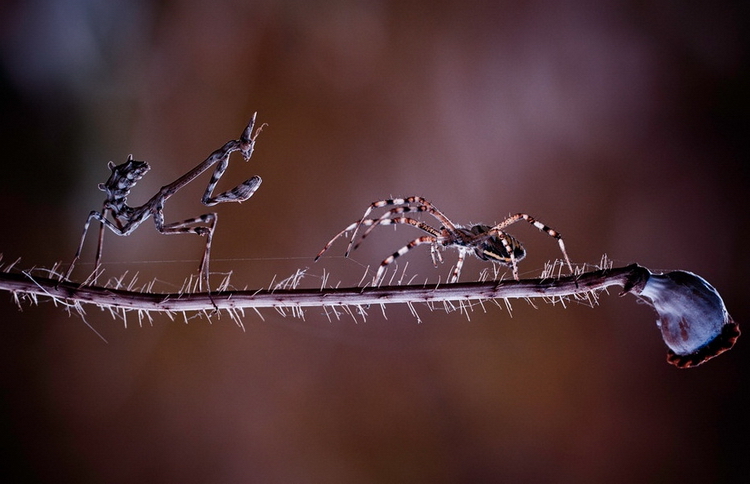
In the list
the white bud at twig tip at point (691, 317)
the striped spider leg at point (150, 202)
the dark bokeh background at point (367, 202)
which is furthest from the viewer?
the dark bokeh background at point (367, 202)

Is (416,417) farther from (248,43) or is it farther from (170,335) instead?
(248,43)

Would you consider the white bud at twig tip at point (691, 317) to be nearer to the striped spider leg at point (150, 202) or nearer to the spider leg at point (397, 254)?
the spider leg at point (397, 254)

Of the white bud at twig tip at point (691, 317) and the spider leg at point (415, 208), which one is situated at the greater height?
the spider leg at point (415, 208)

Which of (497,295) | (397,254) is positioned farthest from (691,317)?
(397,254)

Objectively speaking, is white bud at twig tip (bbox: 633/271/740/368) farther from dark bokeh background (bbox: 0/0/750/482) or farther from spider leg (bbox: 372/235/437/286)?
dark bokeh background (bbox: 0/0/750/482)

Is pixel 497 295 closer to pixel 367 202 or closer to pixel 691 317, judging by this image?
pixel 691 317

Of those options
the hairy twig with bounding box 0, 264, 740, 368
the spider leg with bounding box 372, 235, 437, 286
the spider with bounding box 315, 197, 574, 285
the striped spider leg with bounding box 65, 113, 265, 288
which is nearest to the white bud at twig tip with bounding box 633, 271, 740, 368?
the hairy twig with bounding box 0, 264, 740, 368

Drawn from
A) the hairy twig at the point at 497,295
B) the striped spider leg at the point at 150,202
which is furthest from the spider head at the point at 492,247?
the striped spider leg at the point at 150,202
